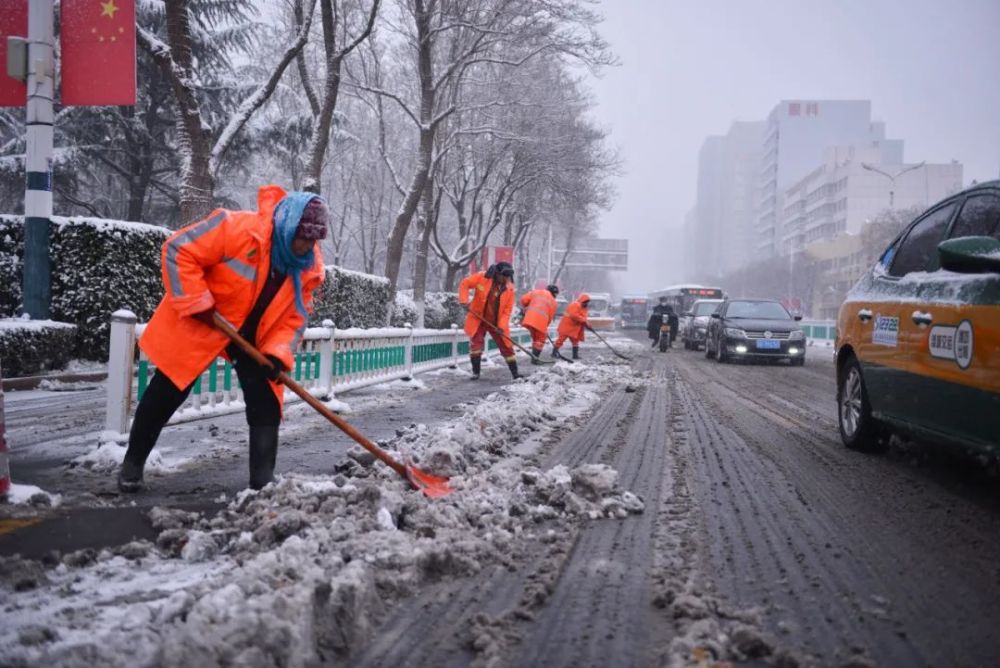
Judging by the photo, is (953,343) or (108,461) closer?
(953,343)

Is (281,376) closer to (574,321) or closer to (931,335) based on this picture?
(931,335)

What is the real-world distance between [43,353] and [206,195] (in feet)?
10.5

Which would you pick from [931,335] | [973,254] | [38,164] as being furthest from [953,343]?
[38,164]

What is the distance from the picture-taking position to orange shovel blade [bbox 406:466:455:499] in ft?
13.0

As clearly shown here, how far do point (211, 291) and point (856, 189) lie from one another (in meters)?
102

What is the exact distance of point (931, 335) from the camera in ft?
14.3

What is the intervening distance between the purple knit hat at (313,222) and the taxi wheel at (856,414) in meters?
4.16

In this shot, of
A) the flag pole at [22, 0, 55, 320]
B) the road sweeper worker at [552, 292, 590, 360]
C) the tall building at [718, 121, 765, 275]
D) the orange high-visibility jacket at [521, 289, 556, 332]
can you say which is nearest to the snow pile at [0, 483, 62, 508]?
the flag pole at [22, 0, 55, 320]

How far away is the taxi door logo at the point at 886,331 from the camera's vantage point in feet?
16.2

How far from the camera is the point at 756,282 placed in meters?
80.6

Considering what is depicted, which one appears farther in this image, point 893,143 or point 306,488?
point 893,143

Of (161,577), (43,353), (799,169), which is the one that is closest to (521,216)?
(43,353)

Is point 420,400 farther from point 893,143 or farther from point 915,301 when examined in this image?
point 893,143

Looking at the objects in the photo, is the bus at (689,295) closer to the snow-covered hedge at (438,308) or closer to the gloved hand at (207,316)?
the snow-covered hedge at (438,308)
